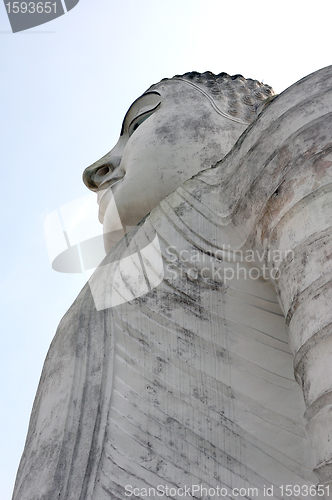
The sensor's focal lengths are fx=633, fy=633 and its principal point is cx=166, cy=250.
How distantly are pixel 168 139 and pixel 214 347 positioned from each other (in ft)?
5.05

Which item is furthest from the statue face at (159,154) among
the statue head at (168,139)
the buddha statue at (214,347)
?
the buddha statue at (214,347)

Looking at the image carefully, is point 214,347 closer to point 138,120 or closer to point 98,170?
point 98,170

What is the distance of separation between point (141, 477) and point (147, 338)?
545 mm

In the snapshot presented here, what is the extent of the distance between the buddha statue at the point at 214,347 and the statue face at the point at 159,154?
568 mm

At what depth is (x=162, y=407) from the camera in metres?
2.24

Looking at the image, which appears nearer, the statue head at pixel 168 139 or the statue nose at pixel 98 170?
the statue head at pixel 168 139

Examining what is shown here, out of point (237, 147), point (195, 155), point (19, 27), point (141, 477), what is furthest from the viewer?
point (19, 27)

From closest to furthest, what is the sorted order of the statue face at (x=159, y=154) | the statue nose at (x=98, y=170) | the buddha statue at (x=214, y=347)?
the buddha statue at (x=214, y=347), the statue face at (x=159, y=154), the statue nose at (x=98, y=170)

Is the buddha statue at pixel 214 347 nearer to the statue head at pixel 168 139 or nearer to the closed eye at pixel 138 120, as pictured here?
the statue head at pixel 168 139

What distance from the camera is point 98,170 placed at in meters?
3.97

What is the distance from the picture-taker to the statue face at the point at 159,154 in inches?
135

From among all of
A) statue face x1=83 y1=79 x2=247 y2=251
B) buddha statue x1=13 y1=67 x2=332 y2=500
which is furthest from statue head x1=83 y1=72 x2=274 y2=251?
buddha statue x1=13 y1=67 x2=332 y2=500

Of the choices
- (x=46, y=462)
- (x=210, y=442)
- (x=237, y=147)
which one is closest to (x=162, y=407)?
(x=210, y=442)

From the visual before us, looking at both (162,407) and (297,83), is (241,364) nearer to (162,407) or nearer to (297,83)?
(162,407)
